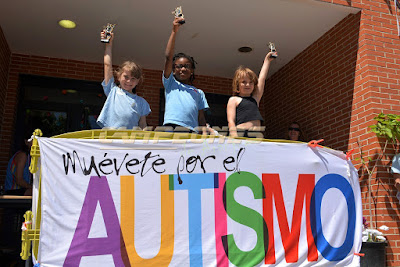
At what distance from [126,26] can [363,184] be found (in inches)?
153

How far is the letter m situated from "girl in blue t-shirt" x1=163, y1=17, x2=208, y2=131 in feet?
3.00

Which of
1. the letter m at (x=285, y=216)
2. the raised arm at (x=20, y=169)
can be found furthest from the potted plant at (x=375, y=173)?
the raised arm at (x=20, y=169)

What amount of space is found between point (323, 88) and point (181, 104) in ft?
9.84

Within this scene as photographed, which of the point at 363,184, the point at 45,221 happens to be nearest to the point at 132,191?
the point at 45,221

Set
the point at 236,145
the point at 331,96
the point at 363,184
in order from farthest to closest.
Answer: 1. the point at 331,96
2. the point at 363,184
3. the point at 236,145

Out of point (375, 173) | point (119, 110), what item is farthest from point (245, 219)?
point (375, 173)

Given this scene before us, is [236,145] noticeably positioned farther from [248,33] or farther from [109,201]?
[248,33]

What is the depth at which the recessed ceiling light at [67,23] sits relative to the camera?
5250mm

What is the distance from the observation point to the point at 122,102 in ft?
11.0

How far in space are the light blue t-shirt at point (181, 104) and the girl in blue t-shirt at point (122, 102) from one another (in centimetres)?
27

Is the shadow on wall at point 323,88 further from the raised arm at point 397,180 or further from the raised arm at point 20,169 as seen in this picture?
the raised arm at point 20,169

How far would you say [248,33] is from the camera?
5.52 m

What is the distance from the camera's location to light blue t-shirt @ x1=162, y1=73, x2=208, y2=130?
131 inches

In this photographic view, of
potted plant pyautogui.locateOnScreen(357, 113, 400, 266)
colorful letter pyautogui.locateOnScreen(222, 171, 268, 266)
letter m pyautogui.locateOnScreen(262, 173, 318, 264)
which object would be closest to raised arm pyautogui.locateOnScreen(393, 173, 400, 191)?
potted plant pyautogui.locateOnScreen(357, 113, 400, 266)
